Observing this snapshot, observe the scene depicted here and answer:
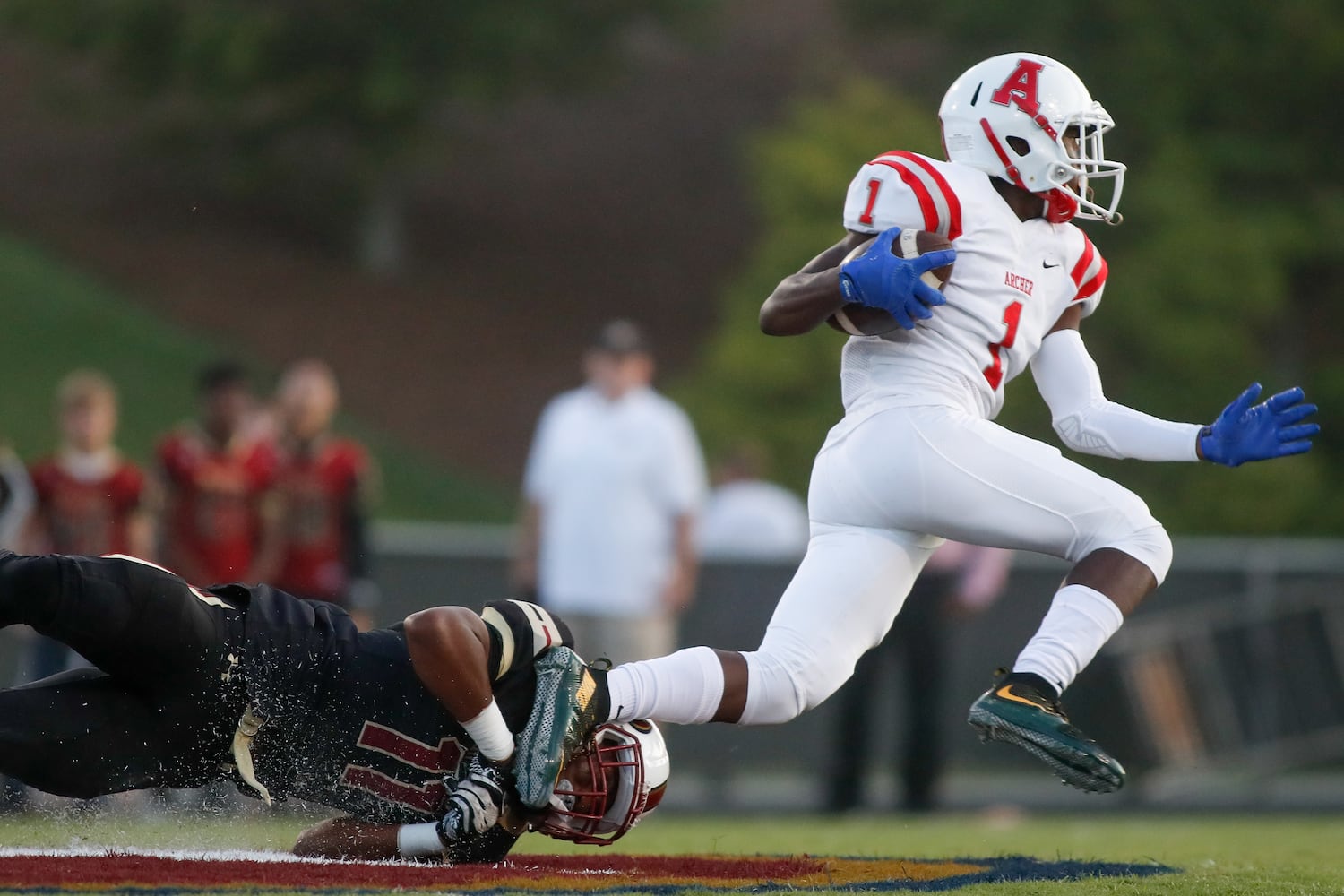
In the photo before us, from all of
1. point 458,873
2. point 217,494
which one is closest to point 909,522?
point 458,873

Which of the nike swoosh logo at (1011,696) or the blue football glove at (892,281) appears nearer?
the nike swoosh logo at (1011,696)

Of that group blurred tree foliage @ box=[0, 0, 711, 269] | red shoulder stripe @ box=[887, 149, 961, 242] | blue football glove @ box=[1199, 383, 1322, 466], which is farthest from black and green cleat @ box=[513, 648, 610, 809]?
blurred tree foliage @ box=[0, 0, 711, 269]

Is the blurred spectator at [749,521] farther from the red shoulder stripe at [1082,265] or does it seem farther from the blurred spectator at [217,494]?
the red shoulder stripe at [1082,265]

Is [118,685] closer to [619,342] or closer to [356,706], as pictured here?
[356,706]

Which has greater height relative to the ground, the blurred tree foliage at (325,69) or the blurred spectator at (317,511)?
the blurred tree foliage at (325,69)

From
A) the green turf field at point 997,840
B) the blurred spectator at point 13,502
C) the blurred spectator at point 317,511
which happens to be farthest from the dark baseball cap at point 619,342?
the blurred spectator at point 13,502

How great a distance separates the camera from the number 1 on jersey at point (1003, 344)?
4.46 m

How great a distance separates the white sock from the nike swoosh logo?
662 millimetres

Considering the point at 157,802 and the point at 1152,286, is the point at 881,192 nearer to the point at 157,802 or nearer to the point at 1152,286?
the point at 157,802

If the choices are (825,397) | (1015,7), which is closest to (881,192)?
(825,397)

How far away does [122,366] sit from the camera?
23.2 metres

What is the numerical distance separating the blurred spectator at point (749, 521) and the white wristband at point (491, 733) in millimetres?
5736

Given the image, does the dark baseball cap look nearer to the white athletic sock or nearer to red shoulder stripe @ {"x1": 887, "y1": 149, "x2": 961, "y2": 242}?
red shoulder stripe @ {"x1": 887, "y1": 149, "x2": 961, "y2": 242}

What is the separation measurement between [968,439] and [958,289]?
1.33ft
